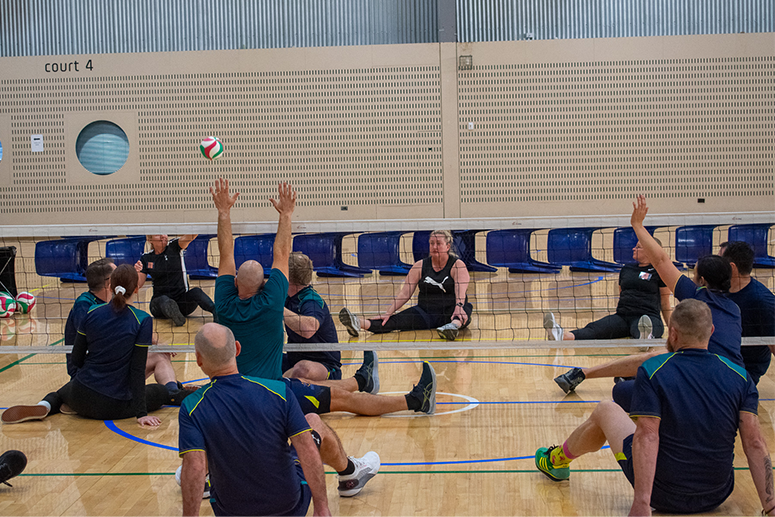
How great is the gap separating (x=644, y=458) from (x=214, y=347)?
6.68 ft

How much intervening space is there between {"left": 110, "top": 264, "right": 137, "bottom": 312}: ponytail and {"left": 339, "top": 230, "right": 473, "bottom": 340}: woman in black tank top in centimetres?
327

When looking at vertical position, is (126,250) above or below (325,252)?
above

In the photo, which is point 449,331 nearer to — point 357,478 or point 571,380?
point 571,380

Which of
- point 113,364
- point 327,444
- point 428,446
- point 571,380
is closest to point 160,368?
point 113,364

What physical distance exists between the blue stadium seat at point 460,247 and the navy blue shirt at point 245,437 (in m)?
7.79

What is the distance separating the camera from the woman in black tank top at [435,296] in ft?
25.7

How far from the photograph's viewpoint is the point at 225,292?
14.0 ft

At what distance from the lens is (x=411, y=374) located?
21.4ft

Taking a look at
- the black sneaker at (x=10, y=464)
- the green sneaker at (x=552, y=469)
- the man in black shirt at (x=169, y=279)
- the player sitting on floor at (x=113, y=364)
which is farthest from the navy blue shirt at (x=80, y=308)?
the green sneaker at (x=552, y=469)

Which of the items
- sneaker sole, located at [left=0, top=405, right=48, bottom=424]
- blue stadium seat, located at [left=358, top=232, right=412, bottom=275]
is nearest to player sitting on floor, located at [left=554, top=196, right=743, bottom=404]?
sneaker sole, located at [left=0, top=405, right=48, bottom=424]

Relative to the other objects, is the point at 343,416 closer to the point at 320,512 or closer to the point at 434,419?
the point at 434,419

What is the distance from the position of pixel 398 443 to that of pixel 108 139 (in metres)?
13.8

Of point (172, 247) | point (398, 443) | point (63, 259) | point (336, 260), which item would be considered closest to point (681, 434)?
point (398, 443)

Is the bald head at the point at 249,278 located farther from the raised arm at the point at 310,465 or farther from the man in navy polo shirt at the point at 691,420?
the man in navy polo shirt at the point at 691,420
